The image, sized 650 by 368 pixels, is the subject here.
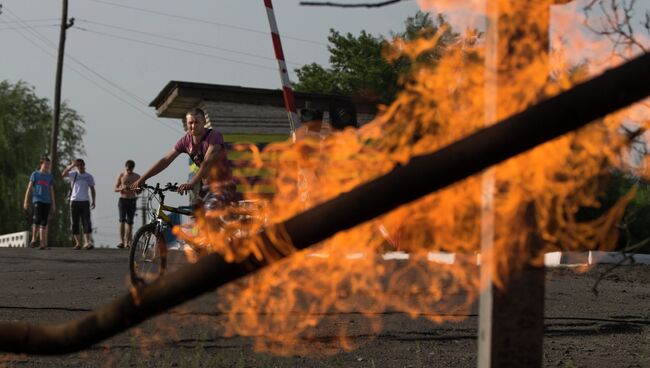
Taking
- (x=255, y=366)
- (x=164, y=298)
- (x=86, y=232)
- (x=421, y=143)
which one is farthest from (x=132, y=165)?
(x=164, y=298)

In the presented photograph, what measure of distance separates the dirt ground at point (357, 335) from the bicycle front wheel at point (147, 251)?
41 cm

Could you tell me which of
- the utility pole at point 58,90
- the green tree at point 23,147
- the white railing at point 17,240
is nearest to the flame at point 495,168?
the white railing at point 17,240

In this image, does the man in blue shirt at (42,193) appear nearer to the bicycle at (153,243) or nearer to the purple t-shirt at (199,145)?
the bicycle at (153,243)

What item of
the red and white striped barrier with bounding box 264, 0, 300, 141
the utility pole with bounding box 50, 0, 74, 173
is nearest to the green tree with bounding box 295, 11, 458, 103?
the utility pole with bounding box 50, 0, 74, 173

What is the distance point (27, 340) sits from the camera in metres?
2.67

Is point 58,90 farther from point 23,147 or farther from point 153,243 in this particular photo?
point 153,243

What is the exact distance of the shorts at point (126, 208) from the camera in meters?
18.4

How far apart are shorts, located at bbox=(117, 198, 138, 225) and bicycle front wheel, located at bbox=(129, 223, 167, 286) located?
8.74m

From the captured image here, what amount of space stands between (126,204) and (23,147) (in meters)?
30.7

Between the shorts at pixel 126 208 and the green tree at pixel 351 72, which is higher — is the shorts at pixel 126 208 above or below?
below

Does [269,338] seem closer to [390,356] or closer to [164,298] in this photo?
[390,356]

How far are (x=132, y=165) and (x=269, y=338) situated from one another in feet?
38.1

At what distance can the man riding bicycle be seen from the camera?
27.0 ft

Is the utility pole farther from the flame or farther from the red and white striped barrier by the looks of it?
Result: the flame
